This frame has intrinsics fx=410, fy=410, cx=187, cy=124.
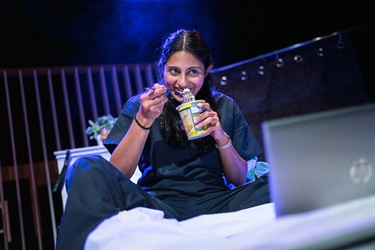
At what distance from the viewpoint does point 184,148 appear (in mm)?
1421

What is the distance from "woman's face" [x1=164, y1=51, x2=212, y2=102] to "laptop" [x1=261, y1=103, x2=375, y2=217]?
32.1 inches

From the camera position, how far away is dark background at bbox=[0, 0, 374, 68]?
3576mm

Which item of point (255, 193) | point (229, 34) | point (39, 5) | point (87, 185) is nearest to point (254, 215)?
point (255, 193)

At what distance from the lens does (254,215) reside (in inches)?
38.7

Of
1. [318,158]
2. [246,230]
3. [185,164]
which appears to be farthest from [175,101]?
[318,158]

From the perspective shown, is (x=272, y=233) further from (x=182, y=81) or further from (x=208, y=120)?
(x=182, y=81)

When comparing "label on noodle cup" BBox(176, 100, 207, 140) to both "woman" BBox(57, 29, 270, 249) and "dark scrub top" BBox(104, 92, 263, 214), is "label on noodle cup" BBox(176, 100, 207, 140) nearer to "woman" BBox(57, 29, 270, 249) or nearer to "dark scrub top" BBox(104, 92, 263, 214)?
"woman" BBox(57, 29, 270, 249)

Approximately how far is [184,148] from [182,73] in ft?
0.85

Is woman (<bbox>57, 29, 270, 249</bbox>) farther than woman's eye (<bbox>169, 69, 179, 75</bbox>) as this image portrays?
No

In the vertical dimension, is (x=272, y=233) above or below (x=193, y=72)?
below

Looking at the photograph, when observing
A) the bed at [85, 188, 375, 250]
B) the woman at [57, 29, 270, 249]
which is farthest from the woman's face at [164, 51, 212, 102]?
A: the bed at [85, 188, 375, 250]

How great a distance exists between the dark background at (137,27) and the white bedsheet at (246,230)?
2.87 metres

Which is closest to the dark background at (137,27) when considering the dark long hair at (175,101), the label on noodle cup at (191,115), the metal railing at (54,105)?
the metal railing at (54,105)

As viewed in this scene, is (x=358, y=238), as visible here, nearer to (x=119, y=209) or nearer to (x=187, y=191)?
(x=119, y=209)
